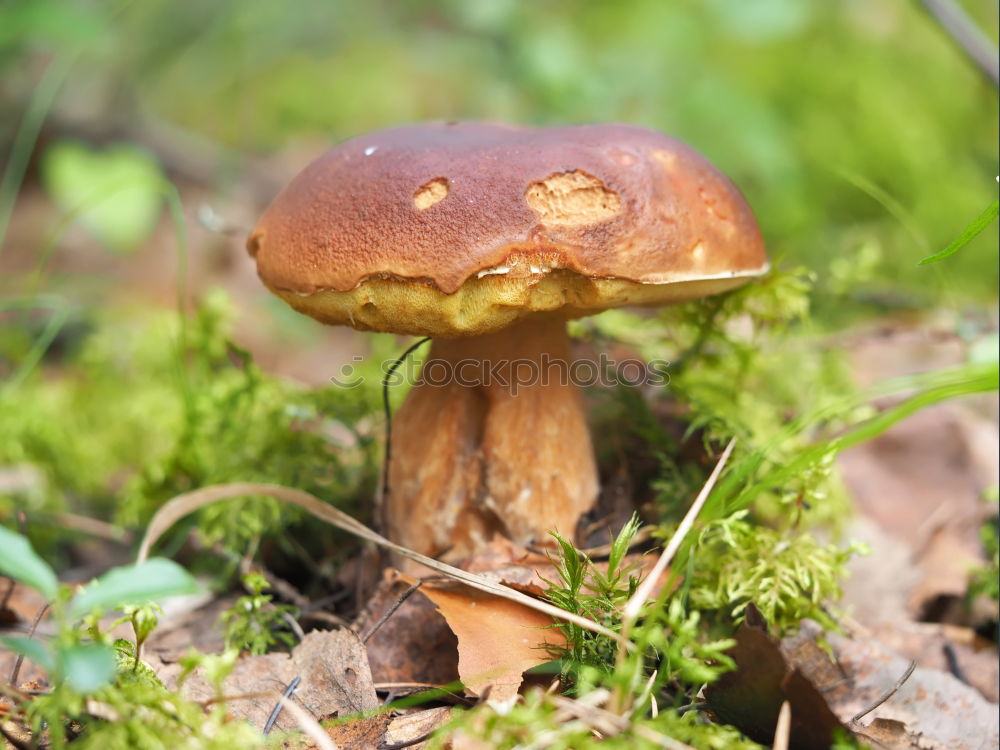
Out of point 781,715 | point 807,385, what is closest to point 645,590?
point 781,715

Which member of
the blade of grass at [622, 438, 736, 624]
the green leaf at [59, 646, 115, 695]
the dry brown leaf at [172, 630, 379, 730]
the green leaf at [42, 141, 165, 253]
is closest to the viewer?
the green leaf at [59, 646, 115, 695]

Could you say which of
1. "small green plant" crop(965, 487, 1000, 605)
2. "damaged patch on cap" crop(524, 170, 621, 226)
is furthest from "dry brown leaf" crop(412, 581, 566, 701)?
"small green plant" crop(965, 487, 1000, 605)

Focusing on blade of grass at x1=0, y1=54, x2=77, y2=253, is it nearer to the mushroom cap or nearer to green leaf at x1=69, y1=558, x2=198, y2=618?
the mushroom cap

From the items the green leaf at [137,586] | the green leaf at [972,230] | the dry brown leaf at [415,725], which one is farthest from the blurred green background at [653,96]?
the green leaf at [137,586]

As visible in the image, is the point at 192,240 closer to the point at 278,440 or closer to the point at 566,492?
the point at 278,440

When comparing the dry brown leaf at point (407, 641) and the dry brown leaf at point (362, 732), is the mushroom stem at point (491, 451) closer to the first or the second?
the dry brown leaf at point (407, 641)

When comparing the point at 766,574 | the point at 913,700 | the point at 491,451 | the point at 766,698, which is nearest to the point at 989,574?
the point at 913,700

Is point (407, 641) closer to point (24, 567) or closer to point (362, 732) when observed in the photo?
point (362, 732)
